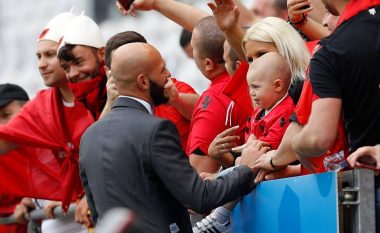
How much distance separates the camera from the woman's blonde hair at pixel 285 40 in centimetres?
494

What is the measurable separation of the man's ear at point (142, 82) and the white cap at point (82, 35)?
2038 millimetres

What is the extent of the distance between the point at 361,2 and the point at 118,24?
5282mm

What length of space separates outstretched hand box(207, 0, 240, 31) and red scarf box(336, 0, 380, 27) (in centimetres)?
132

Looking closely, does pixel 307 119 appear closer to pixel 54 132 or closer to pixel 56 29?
pixel 54 132

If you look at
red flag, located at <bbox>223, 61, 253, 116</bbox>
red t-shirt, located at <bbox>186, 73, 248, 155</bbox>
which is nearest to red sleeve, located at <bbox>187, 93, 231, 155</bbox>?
red t-shirt, located at <bbox>186, 73, 248, 155</bbox>

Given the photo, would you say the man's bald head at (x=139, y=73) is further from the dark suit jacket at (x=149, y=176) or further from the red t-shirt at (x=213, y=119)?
the red t-shirt at (x=213, y=119)

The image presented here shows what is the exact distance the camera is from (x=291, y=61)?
16.3ft

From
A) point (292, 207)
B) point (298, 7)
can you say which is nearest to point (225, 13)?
point (298, 7)

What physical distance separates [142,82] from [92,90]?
6.23 ft

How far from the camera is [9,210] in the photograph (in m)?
8.16

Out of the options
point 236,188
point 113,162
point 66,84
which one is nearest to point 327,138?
point 236,188

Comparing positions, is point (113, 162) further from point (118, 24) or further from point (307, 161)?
point (118, 24)

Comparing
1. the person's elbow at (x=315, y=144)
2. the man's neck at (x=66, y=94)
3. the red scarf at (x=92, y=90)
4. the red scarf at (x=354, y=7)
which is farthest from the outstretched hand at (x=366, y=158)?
the man's neck at (x=66, y=94)

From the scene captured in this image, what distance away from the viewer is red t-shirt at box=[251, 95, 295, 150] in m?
4.85
